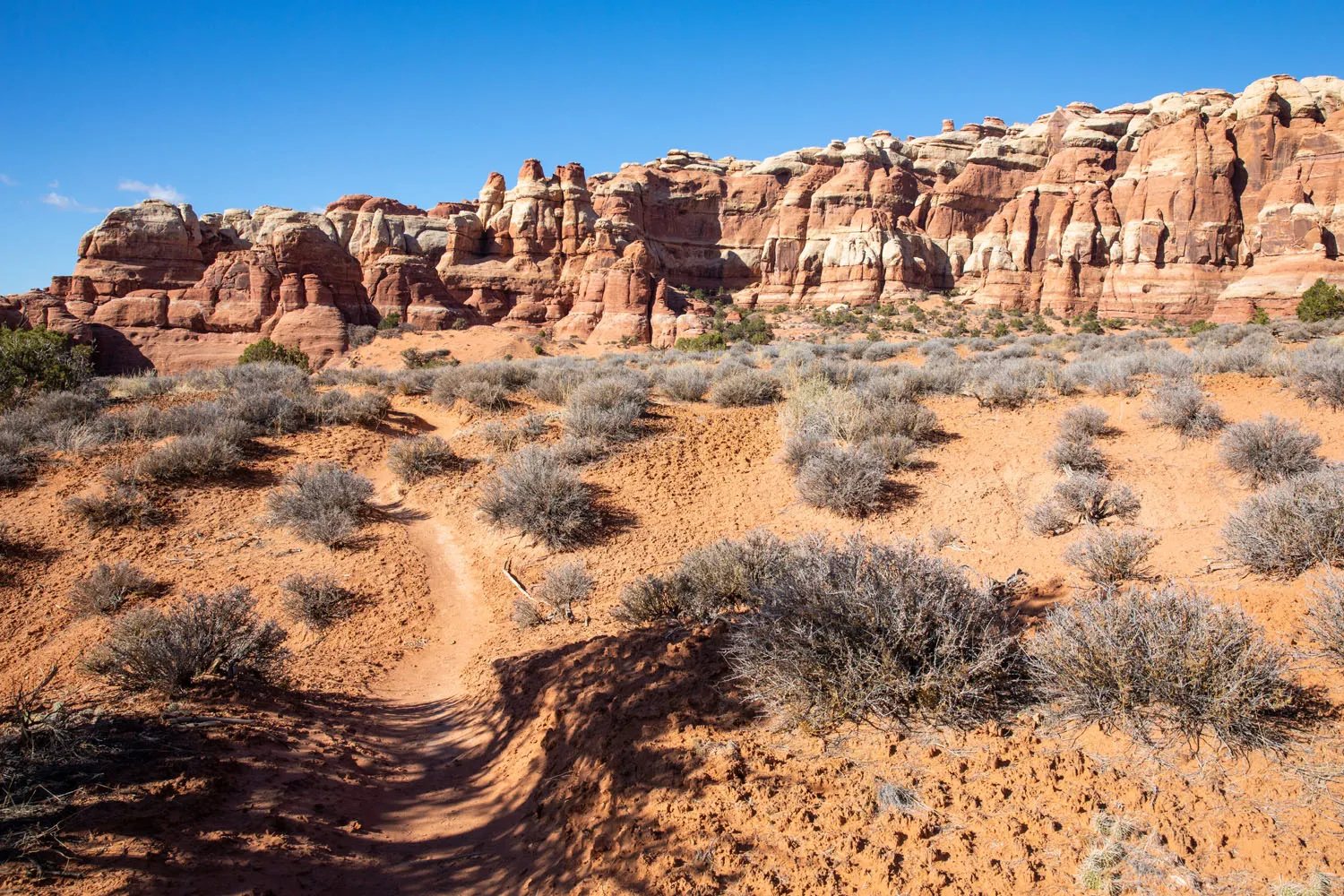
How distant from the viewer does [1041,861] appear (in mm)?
2299

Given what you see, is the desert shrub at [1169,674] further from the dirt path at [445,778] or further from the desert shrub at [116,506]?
the desert shrub at [116,506]

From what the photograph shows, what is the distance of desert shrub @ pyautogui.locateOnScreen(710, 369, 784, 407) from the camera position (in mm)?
11219

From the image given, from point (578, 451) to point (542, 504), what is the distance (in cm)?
159

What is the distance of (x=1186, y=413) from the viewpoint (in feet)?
26.1

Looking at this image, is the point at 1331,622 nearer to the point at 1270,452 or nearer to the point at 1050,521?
the point at 1050,521

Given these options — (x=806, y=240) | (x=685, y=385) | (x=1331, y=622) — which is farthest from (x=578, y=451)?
(x=806, y=240)

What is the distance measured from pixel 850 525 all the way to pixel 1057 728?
4092mm

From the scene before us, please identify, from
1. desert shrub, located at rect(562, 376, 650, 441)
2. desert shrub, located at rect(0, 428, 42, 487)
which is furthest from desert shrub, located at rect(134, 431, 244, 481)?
desert shrub, located at rect(562, 376, 650, 441)

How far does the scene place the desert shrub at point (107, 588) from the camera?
5.64m

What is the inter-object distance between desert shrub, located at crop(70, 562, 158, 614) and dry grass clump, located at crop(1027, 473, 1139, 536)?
29.5ft

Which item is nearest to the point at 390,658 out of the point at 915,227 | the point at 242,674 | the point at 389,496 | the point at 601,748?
the point at 242,674

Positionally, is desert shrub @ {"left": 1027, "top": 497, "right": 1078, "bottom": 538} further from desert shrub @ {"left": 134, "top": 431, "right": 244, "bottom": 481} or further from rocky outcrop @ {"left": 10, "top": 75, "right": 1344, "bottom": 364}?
rocky outcrop @ {"left": 10, "top": 75, "right": 1344, "bottom": 364}

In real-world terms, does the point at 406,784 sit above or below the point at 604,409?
below

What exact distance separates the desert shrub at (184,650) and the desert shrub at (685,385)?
8.21 meters
